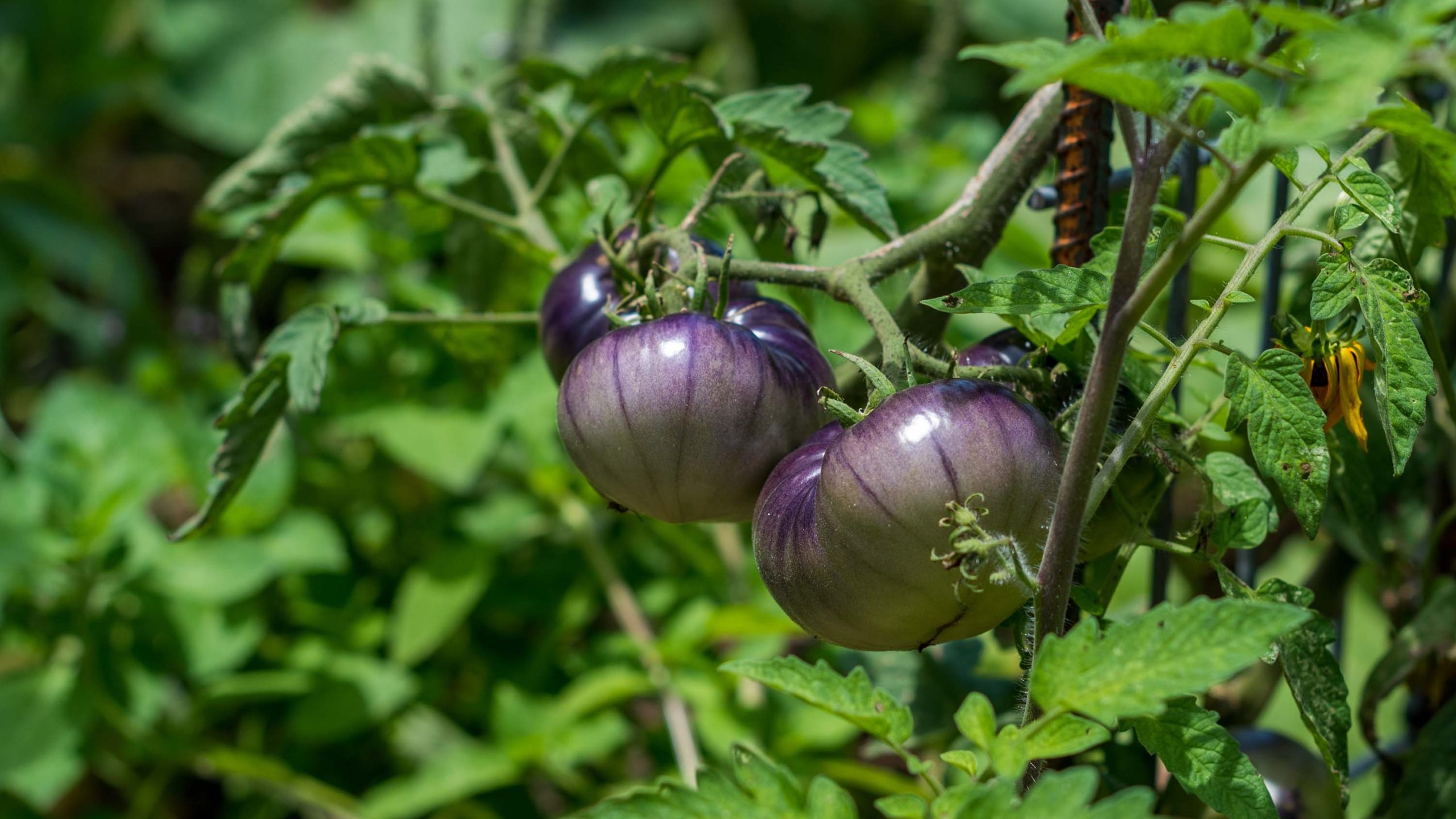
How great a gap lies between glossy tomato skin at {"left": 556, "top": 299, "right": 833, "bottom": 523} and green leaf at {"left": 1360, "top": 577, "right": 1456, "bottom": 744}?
0.38m

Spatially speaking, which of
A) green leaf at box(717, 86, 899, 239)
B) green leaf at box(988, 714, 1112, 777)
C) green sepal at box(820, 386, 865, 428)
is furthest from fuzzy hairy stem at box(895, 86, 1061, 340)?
green leaf at box(988, 714, 1112, 777)

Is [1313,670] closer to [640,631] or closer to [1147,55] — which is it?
[1147,55]

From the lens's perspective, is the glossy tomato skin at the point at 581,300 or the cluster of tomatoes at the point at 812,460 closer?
the cluster of tomatoes at the point at 812,460

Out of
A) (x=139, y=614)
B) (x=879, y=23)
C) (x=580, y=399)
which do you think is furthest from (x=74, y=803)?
(x=879, y=23)

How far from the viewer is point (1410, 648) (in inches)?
24.9

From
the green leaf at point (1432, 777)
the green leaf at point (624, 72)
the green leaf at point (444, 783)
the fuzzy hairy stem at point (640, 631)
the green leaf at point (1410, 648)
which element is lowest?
the green leaf at point (444, 783)

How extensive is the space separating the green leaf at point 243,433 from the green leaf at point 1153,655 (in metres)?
0.41

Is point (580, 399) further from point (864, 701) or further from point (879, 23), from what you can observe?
point (879, 23)

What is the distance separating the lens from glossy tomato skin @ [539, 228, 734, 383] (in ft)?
1.80

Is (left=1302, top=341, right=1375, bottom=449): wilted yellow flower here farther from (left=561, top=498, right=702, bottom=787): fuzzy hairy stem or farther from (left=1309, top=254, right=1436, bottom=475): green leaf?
(left=561, top=498, right=702, bottom=787): fuzzy hairy stem

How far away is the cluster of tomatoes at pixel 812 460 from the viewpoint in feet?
1.26

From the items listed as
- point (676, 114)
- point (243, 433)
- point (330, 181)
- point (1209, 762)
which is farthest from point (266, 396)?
point (1209, 762)

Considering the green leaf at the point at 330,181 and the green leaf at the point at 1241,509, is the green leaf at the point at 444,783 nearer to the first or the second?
the green leaf at the point at 330,181

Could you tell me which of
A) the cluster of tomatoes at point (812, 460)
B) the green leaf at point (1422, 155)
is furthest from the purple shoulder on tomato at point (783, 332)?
the green leaf at point (1422, 155)
